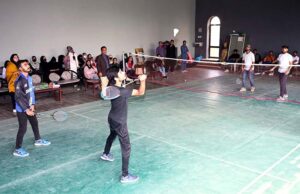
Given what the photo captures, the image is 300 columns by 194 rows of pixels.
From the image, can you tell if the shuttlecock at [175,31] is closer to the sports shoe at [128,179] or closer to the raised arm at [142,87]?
the raised arm at [142,87]

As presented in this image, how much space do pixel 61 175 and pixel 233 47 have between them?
16.4 m

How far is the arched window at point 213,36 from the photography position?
68.0 feet

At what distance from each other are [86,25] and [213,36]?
9518 millimetres

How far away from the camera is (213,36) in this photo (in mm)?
21047

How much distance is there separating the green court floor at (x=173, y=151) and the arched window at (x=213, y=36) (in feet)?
37.6

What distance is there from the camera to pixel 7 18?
40.5ft

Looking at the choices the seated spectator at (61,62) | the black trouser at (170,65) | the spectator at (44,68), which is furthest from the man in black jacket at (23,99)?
the black trouser at (170,65)

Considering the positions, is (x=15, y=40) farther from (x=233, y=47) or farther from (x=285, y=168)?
(x=233, y=47)

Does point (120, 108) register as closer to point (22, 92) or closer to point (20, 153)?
point (22, 92)

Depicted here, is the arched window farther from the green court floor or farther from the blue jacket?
the blue jacket

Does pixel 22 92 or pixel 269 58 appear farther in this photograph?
pixel 269 58

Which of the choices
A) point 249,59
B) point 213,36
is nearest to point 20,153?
point 249,59

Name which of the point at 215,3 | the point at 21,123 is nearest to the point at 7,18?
the point at 21,123

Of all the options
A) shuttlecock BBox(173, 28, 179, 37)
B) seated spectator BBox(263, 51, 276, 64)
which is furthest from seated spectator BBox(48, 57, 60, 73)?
seated spectator BBox(263, 51, 276, 64)
